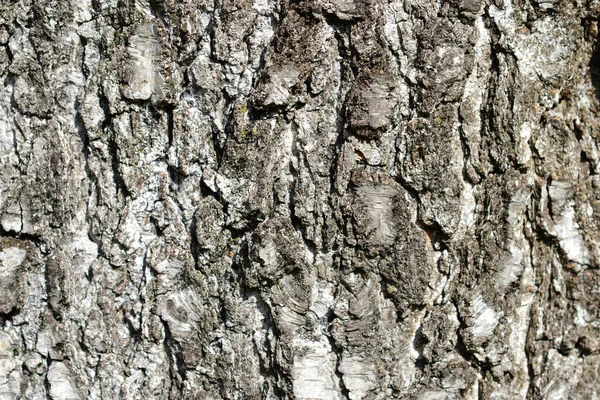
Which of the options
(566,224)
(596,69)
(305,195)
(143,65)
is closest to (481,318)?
(566,224)

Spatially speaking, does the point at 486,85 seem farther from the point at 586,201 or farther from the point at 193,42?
the point at 193,42

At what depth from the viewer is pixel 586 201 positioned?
1383mm

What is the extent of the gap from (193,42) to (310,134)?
33 cm

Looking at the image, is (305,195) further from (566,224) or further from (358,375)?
(566,224)

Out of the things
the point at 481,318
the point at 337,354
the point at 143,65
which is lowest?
the point at 337,354

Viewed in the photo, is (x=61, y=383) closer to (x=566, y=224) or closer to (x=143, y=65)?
(x=143, y=65)

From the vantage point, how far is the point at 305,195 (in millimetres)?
1281

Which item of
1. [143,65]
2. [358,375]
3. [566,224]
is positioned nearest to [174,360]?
[358,375]

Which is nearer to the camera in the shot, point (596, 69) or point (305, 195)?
point (305, 195)

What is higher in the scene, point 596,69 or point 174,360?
point 596,69

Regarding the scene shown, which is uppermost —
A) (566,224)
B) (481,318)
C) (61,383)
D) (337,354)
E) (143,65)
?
(143,65)

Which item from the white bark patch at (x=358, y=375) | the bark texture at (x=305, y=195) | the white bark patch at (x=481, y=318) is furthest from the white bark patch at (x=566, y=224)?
the white bark patch at (x=358, y=375)

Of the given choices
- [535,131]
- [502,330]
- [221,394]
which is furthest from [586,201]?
[221,394]

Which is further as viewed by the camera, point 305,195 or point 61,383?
point 61,383
